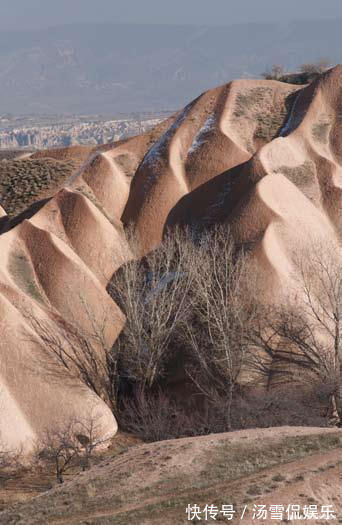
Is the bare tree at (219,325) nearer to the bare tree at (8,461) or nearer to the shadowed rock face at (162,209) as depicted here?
the shadowed rock face at (162,209)

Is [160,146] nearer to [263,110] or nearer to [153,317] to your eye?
[263,110]

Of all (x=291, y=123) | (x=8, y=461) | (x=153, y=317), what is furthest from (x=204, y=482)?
(x=291, y=123)

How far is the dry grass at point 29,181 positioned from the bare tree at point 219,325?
18243 millimetres

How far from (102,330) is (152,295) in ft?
10.5

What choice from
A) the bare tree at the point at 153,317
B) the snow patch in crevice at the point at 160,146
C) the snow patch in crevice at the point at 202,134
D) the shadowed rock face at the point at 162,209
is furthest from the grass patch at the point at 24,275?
Result: the snow patch in crevice at the point at 202,134

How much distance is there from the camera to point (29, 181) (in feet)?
171

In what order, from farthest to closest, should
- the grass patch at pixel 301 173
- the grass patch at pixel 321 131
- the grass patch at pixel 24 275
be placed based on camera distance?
1. the grass patch at pixel 321 131
2. the grass patch at pixel 301 173
3. the grass patch at pixel 24 275

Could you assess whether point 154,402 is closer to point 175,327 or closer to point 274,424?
point 175,327

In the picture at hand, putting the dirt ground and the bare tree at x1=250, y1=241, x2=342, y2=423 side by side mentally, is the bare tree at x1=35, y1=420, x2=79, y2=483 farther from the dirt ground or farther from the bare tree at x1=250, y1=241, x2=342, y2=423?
the bare tree at x1=250, y1=241, x2=342, y2=423

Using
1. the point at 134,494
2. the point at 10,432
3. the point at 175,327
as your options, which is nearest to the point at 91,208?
the point at 175,327

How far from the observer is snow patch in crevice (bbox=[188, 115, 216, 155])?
162 ft

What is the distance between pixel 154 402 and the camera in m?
34.7

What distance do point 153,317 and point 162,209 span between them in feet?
42.5

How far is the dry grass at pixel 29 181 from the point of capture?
164ft
